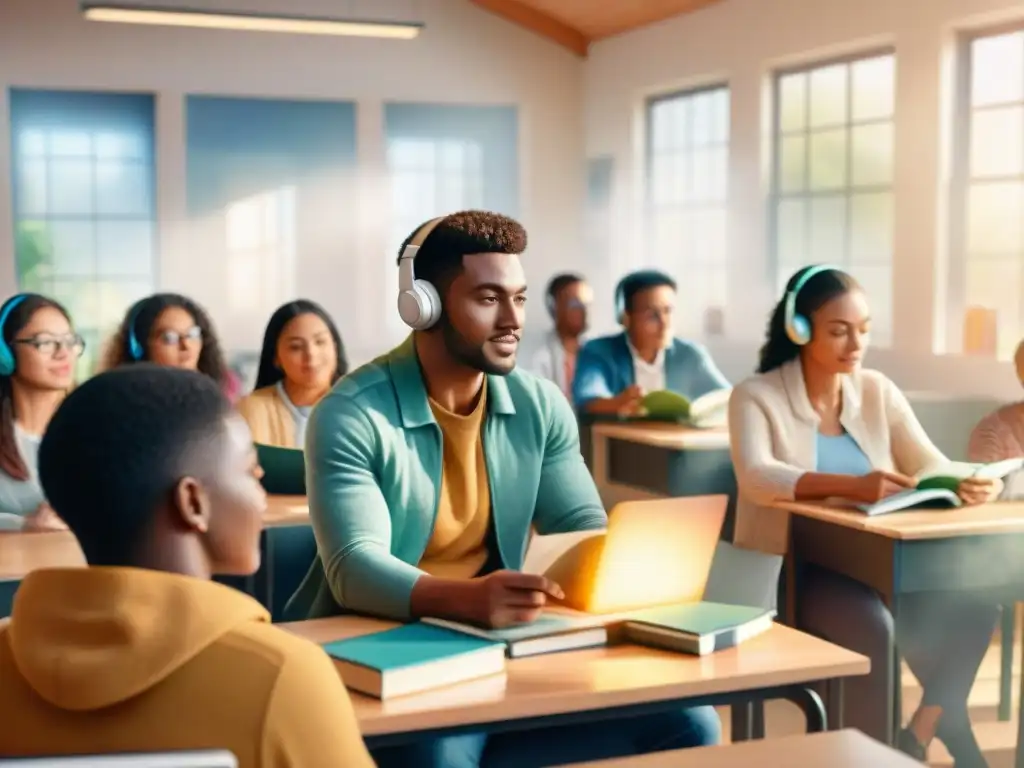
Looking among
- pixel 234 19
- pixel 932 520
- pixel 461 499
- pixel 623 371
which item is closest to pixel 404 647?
pixel 461 499

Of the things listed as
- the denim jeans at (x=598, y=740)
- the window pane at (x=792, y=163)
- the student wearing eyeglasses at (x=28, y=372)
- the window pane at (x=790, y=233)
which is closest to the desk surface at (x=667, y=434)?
the student wearing eyeglasses at (x=28, y=372)

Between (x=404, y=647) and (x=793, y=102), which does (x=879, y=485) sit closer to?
(x=404, y=647)

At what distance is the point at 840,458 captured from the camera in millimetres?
3852

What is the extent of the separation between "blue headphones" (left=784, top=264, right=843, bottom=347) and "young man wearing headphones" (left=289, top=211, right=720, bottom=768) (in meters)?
1.33

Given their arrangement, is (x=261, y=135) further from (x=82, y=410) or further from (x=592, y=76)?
(x=82, y=410)

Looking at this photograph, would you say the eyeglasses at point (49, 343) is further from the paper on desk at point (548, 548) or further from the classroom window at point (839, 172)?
the classroom window at point (839, 172)

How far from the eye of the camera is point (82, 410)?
1317 mm

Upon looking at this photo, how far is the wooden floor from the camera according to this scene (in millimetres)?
3876

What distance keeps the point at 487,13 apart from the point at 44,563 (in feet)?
23.4

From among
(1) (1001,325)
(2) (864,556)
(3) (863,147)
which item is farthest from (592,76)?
(2) (864,556)

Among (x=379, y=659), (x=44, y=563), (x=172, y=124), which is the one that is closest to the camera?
(x=379, y=659)

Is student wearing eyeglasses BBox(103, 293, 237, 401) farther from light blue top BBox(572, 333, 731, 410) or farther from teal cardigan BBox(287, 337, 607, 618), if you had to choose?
teal cardigan BBox(287, 337, 607, 618)

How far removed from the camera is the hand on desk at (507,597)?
2.08 m

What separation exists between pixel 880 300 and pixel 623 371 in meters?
1.57
